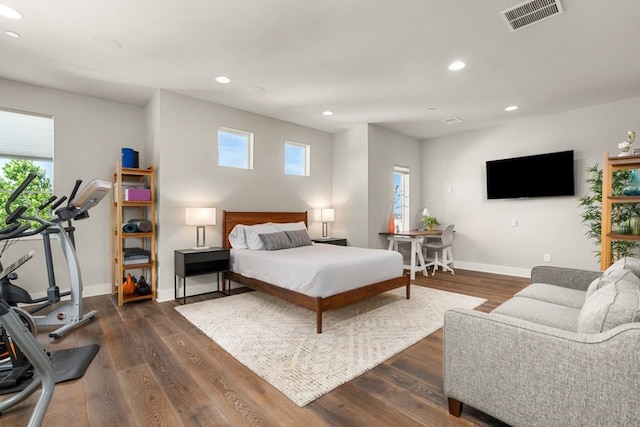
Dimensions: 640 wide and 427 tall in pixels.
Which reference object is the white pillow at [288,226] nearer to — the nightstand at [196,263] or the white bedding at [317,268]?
the white bedding at [317,268]

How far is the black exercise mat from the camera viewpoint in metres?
2.13

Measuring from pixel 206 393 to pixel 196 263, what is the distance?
2527 millimetres

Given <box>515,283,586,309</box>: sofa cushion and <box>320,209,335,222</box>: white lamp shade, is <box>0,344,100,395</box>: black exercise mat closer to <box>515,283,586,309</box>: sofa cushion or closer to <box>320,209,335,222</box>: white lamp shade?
<box>515,283,586,309</box>: sofa cushion

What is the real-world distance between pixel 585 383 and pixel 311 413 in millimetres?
1375

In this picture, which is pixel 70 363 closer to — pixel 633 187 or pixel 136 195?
pixel 136 195

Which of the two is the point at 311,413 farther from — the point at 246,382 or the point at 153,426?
the point at 153,426

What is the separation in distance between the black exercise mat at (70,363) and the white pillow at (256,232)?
2078mm

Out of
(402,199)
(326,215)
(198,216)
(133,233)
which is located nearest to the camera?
(133,233)

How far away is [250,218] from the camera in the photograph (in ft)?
16.2

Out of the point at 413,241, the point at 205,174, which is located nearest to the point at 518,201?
the point at 413,241

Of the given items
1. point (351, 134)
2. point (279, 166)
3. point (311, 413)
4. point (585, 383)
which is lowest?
point (311, 413)

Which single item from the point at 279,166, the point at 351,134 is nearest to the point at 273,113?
the point at 279,166

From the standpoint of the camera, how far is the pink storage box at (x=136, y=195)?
3951 mm

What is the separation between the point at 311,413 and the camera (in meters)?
1.82
